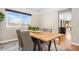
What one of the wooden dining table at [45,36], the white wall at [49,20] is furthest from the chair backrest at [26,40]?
the white wall at [49,20]

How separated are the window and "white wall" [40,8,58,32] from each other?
22 centimetres

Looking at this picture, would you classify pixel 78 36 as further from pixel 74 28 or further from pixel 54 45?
pixel 54 45

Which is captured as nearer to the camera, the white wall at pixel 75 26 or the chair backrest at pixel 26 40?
the white wall at pixel 75 26

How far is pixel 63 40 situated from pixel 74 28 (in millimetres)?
245

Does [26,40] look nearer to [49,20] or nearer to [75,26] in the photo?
[49,20]

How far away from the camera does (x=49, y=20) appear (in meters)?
1.44

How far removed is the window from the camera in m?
1.36

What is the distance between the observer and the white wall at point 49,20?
1.37m

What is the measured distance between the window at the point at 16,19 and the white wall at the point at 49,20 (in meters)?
0.22

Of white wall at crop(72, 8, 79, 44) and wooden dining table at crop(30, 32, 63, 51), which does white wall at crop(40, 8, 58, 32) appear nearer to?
wooden dining table at crop(30, 32, 63, 51)

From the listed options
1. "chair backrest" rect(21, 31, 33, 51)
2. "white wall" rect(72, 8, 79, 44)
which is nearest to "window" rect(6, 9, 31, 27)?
"chair backrest" rect(21, 31, 33, 51)

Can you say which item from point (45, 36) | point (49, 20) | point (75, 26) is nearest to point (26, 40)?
point (45, 36)

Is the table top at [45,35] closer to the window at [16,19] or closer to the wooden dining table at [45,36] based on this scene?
the wooden dining table at [45,36]

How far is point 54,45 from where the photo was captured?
4.44ft
